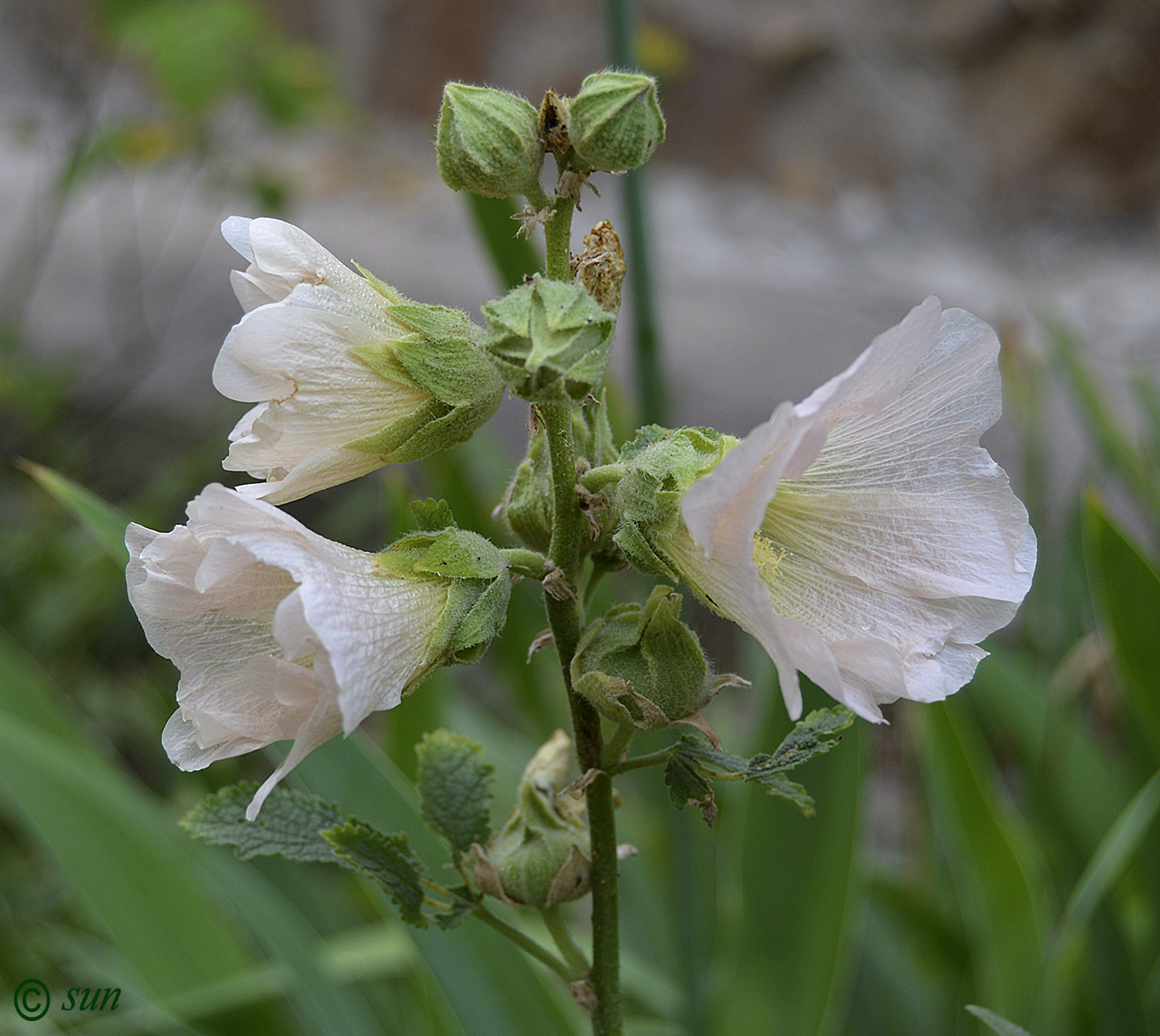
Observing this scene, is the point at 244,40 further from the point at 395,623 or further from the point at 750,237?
the point at 395,623

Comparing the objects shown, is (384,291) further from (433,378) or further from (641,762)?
(641,762)

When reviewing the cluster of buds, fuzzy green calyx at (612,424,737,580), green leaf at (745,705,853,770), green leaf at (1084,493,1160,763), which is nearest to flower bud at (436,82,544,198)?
the cluster of buds

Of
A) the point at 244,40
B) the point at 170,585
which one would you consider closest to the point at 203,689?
the point at 170,585

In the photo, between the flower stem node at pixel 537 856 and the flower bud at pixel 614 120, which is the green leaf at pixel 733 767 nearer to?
the flower stem node at pixel 537 856

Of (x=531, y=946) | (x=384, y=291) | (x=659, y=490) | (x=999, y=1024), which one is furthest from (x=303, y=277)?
(x=999, y=1024)

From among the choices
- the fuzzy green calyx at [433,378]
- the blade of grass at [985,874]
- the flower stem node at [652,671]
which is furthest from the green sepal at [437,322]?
the blade of grass at [985,874]
